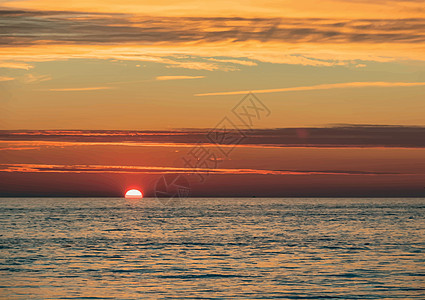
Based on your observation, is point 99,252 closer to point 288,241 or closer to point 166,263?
point 166,263

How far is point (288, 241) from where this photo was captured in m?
74.4

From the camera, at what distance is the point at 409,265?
52219 millimetres

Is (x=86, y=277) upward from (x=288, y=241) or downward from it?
downward

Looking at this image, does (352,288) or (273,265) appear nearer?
(352,288)

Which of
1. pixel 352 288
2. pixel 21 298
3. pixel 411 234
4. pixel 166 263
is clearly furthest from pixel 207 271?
pixel 411 234

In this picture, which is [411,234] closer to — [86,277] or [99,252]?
[99,252]

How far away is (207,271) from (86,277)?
Result: 884 cm

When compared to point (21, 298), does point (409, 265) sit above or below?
above

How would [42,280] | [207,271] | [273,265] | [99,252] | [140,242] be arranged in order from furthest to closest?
[140,242] < [99,252] < [273,265] < [207,271] < [42,280]

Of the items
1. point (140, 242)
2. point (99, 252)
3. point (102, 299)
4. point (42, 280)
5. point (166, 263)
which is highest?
point (140, 242)

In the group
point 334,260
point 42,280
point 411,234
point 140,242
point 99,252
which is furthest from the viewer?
point 411,234

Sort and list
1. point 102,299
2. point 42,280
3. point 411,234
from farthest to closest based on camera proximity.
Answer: point 411,234, point 42,280, point 102,299

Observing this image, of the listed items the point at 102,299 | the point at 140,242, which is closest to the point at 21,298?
the point at 102,299

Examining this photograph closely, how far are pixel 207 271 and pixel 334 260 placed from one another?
42.0 ft
